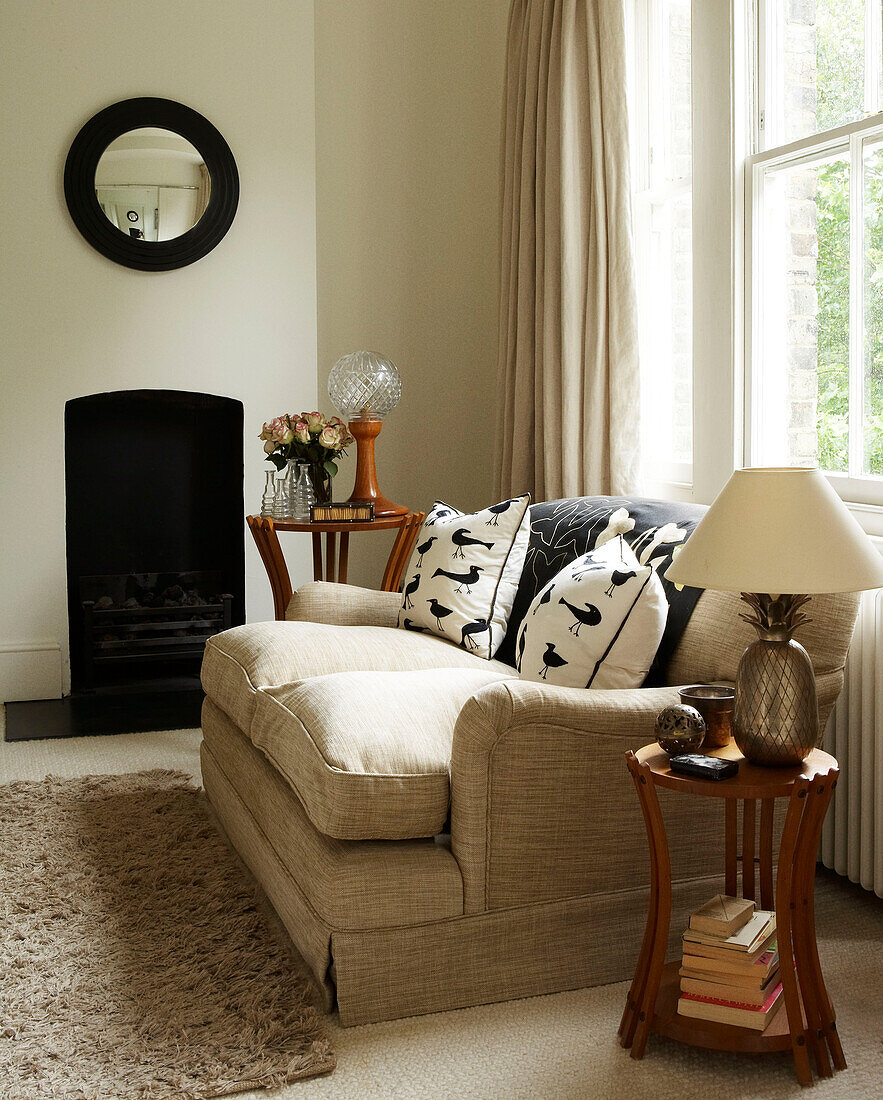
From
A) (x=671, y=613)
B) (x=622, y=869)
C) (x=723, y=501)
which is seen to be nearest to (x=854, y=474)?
(x=671, y=613)

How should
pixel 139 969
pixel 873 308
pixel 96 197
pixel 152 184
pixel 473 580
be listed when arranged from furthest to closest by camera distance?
Result: pixel 152 184, pixel 96 197, pixel 473 580, pixel 873 308, pixel 139 969

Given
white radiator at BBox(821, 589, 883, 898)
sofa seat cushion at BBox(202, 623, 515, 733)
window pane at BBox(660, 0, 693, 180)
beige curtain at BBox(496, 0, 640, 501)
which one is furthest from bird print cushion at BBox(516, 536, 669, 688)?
window pane at BBox(660, 0, 693, 180)

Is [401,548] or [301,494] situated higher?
[301,494]

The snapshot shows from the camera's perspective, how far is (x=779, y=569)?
1688mm

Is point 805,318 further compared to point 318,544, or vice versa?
point 318,544

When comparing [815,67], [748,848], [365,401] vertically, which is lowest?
[748,848]

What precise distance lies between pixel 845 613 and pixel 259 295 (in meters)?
3.04

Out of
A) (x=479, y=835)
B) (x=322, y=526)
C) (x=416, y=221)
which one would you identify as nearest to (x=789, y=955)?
(x=479, y=835)

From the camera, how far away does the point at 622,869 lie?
2.01 meters

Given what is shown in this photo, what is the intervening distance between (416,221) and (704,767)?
12.1 feet

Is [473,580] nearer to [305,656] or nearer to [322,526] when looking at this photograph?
[305,656]

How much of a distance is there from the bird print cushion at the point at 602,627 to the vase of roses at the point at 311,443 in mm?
1505

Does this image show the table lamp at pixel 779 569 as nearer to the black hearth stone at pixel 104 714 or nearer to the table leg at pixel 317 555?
the table leg at pixel 317 555

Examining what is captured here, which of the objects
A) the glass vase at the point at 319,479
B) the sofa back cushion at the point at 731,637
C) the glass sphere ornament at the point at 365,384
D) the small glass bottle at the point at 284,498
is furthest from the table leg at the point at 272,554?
the sofa back cushion at the point at 731,637
